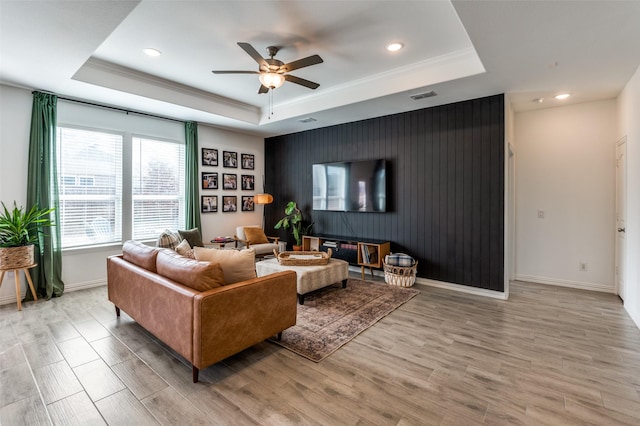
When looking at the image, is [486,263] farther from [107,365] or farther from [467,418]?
[107,365]

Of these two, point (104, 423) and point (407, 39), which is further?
point (407, 39)

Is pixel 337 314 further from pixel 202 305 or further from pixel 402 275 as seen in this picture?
pixel 202 305

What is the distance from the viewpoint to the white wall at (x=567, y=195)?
430cm

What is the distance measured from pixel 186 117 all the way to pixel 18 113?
209 centimetres

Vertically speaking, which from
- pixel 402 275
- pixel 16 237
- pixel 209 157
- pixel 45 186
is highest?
pixel 209 157

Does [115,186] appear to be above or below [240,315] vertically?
above

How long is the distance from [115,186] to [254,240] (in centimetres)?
243

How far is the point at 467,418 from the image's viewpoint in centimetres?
184

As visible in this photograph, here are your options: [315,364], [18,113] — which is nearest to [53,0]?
[18,113]

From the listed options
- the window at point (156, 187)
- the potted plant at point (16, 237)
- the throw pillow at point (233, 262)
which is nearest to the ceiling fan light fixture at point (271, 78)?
the throw pillow at point (233, 262)

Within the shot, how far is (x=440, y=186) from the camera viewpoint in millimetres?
4547

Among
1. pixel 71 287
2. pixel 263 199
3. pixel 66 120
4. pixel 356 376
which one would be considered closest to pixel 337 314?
pixel 356 376

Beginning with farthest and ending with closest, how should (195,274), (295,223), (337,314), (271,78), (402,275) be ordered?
(295,223) < (402,275) < (337,314) < (271,78) < (195,274)

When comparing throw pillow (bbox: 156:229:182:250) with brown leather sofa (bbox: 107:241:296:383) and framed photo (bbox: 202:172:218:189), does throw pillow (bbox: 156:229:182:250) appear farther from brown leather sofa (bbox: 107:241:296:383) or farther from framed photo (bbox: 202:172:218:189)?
framed photo (bbox: 202:172:218:189)
